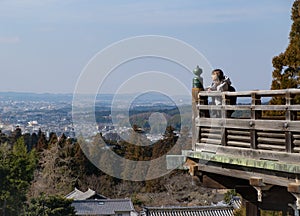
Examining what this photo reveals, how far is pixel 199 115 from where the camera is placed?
5.18 meters

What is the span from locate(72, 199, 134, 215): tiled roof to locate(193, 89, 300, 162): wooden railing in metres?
23.3

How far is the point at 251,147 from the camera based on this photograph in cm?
445

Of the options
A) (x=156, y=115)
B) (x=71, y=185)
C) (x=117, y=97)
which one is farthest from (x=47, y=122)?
(x=117, y=97)

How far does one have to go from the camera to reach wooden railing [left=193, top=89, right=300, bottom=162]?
406cm

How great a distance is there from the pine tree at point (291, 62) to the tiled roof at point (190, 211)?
14.3 m

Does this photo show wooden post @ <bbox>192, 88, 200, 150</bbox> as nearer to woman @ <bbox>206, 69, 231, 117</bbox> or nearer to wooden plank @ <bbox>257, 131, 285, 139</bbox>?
woman @ <bbox>206, 69, 231, 117</bbox>

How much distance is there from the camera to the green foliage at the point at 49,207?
23.6 metres

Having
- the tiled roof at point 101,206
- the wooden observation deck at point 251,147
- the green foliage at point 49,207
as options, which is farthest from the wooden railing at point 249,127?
the tiled roof at point 101,206

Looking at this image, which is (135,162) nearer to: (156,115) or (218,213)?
(218,213)

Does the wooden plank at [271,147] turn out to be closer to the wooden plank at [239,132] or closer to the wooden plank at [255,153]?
the wooden plank at [255,153]

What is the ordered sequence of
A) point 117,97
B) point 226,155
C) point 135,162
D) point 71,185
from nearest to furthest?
point 226,155 < point 117,97 < point 135,162 < point 71,185

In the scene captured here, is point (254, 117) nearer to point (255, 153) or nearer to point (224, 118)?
point (255, 153)

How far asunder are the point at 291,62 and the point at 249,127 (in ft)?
16.8

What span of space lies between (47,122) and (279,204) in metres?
19.9
